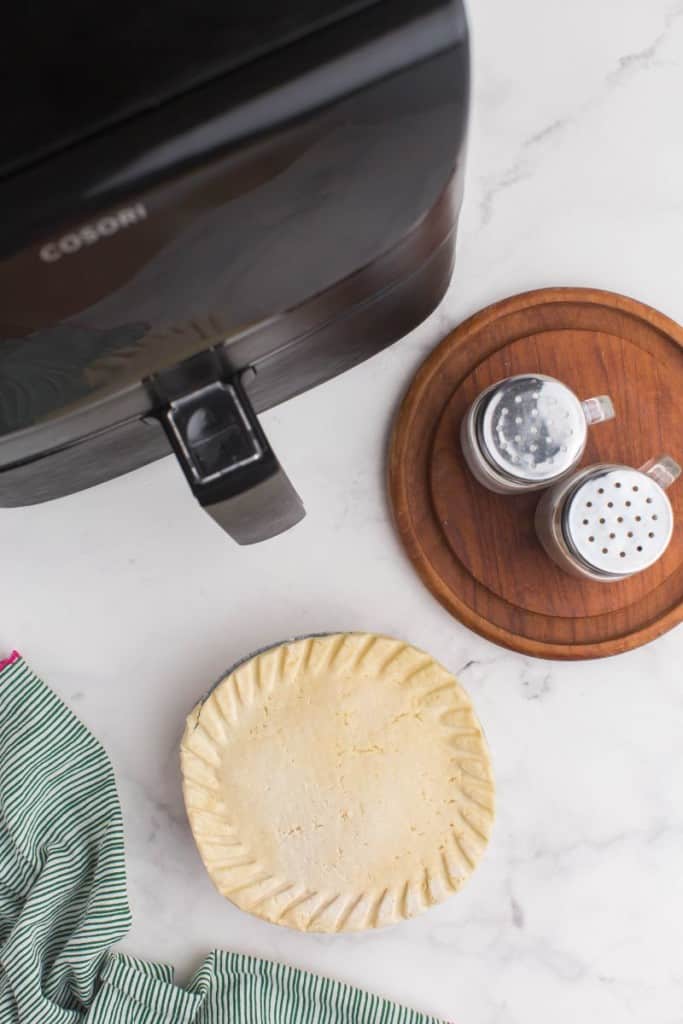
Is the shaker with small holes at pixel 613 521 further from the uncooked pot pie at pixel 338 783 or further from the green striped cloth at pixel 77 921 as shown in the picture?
the green striped cloth at pixel 77 921

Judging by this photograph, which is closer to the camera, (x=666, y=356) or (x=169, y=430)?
(x=169, y=430)

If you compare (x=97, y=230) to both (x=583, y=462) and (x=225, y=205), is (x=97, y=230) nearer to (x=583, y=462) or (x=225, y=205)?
(x=225, y=205)

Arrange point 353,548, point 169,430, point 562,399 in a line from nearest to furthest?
point 169,430
point 562,399
point 353,548

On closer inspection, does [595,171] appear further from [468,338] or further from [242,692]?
[242,692]

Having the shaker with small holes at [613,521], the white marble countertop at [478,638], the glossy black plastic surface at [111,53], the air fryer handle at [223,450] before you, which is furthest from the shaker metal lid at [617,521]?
the glossy black plastic surface at [111,53]

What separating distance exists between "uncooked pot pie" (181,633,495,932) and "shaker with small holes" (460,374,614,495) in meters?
0.16

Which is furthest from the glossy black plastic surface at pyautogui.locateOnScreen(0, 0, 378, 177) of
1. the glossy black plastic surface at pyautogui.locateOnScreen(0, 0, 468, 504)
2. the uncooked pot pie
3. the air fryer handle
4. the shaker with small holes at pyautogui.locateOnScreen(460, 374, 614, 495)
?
the uncooked pot pie

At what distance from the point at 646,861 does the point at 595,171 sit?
555mm

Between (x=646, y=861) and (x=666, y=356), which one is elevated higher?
(x=666, y=356)

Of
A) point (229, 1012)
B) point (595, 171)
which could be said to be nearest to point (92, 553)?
point (229, 1012)

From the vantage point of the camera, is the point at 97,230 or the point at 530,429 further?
the point at 530,429

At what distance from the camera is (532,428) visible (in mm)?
641

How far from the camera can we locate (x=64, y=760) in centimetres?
74

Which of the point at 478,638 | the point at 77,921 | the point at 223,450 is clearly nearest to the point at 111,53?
the point at 223,450
